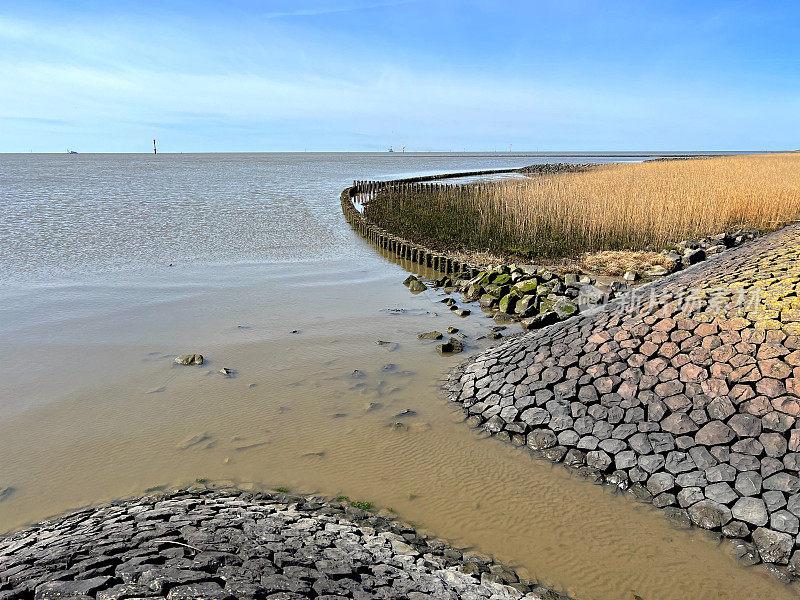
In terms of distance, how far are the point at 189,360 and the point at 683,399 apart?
7.23 meters

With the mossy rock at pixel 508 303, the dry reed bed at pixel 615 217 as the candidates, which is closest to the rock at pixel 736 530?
the mossy rock at pixel 508 303

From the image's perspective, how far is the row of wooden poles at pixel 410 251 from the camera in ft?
49.5

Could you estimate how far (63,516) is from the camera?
195 inches

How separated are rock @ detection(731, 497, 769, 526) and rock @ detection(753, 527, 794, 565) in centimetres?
8

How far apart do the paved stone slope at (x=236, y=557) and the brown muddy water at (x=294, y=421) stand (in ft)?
1.55

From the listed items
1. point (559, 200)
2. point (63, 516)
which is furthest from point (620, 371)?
point (559, 200)

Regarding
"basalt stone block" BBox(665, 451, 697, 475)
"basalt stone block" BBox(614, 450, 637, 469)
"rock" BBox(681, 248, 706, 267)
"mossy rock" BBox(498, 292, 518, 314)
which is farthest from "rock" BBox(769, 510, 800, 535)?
"rock" BBox(681, 248, 706, 267)

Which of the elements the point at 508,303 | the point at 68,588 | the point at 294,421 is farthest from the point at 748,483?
the point at 508,303

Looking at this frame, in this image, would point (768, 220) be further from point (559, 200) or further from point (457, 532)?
point (457, 532)

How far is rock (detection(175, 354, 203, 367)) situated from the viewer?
28.1 ft

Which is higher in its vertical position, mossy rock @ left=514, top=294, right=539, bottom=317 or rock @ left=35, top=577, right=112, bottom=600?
rock @ left=35, top=577, right=112, bottom=600

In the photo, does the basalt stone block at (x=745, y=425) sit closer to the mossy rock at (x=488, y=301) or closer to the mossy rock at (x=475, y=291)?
the mossy rock at (x=488, y=301)

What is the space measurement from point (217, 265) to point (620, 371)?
43.7ft

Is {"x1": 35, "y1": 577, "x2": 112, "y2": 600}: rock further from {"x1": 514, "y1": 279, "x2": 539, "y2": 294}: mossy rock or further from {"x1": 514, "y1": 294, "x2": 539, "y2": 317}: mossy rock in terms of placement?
{"x1": 514, "y1": 279, "x2": 539, "y2": 294}: mossy rock
